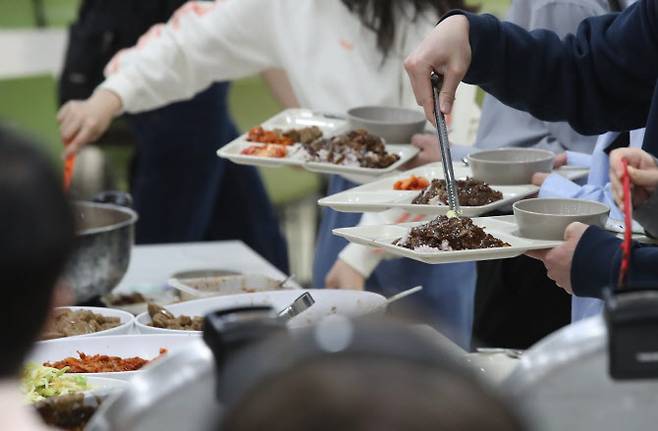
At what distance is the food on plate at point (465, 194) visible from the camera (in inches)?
72.3

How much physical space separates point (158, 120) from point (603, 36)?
7.14 ft

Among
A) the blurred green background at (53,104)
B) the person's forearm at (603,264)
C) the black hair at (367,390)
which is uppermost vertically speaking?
the black hair at (367,390)

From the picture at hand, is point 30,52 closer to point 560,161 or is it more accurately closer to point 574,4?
point 574,4

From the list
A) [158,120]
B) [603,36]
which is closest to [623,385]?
[603,36]

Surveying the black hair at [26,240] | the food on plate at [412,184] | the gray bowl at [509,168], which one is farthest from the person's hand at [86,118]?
the black hair at [26,240]

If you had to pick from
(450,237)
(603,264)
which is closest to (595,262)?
(603,264)

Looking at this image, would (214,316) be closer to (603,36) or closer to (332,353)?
(332,353)

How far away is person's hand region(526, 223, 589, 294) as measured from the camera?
4.88 feet

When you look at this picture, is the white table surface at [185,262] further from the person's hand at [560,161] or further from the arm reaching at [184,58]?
the person's hand at [560,161]

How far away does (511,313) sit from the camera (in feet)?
8.23

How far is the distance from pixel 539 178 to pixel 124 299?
88cm

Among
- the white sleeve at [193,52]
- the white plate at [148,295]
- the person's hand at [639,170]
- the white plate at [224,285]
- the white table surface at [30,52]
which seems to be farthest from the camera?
the white table surface at [30,52]

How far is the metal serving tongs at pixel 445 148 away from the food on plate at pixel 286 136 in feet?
1.77

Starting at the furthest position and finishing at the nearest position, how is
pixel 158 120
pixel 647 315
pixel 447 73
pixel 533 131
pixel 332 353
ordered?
pixel 158 120, pixel 533 131, pixel 447 73, pixel 647 315, pixel 332 353
